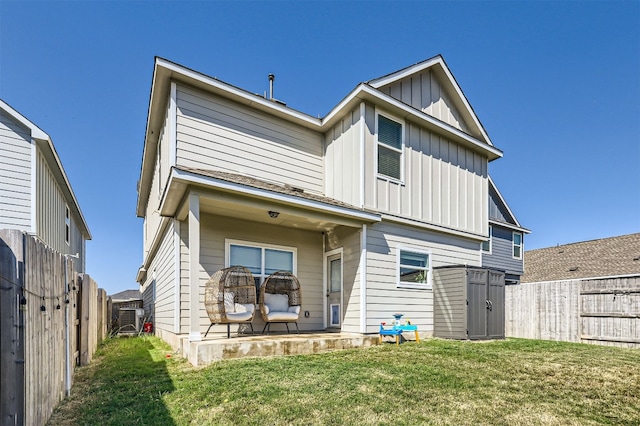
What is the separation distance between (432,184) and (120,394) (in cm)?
787

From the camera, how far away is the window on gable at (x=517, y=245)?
782 inches

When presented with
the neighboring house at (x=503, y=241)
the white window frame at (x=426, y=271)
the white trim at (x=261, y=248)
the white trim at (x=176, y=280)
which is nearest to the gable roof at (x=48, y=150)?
the white trim at (x=176, y=280)

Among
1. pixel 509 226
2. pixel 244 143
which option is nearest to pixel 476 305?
pixel 244 143

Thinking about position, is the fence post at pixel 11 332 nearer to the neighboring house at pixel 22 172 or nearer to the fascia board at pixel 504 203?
the neighboring house at pixel 22 172

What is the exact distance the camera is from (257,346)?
5.69 meters

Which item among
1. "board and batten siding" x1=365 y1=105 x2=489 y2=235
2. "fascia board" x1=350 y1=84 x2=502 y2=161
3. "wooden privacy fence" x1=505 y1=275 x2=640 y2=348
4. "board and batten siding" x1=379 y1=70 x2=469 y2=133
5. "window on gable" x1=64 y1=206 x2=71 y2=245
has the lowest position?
"wooden privacy fence" x1=505 y1=275 x2=640 y2=348

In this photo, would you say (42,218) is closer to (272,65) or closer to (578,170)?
(272,65)

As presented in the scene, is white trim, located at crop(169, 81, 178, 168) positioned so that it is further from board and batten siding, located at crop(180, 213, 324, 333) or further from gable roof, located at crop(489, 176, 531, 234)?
gable roof, located at crop(489, 176, 531, 234)

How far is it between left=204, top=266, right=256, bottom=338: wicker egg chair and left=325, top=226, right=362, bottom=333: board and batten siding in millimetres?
2059

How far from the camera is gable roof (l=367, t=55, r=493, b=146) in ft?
29.0

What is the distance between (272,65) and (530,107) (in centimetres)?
1028

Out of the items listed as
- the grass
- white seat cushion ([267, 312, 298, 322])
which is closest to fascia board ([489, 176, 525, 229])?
the grass

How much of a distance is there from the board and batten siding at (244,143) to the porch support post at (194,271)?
5.23ft

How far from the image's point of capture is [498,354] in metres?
6.04
